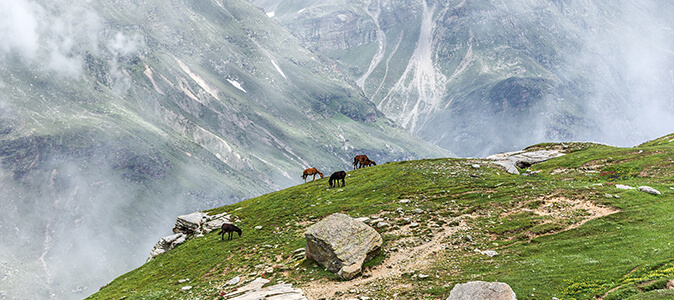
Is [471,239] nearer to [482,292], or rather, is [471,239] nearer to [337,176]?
[482,292]

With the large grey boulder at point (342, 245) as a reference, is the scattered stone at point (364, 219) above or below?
above

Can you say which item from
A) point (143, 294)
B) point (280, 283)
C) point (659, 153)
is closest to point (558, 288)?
point (280, 283)

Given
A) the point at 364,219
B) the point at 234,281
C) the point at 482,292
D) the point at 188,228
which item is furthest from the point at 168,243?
the point at 482,292

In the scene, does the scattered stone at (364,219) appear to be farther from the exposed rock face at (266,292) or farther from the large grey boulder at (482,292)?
the large grey boulder at (482,292)

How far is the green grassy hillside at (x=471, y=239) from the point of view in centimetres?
2481

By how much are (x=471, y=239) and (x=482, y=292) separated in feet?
37.7

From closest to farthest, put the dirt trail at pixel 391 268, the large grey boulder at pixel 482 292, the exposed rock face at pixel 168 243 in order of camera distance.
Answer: the large grey boulder at pixel 482 292
the dirt trail at pixel 391 268
the exposed rock face at pixel 168 243

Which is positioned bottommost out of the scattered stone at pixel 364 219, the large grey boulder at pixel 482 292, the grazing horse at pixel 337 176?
the large grey boulder at pixel 482 292

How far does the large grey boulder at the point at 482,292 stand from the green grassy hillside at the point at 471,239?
1.81m

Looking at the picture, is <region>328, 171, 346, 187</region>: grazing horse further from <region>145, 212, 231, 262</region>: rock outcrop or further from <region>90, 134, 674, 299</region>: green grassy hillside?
<region>145, 212, 231, 262</region>: rock outcrop

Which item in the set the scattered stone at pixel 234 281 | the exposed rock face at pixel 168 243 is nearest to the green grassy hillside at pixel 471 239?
the scattered stone at pixel 234 281

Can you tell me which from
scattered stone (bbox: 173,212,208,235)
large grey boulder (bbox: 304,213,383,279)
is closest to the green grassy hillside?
large grey boulder (bbox: 304,213,383,279)

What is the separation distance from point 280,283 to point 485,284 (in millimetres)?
15873

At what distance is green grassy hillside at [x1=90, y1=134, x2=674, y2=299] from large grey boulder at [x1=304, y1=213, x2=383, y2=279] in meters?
0.81
